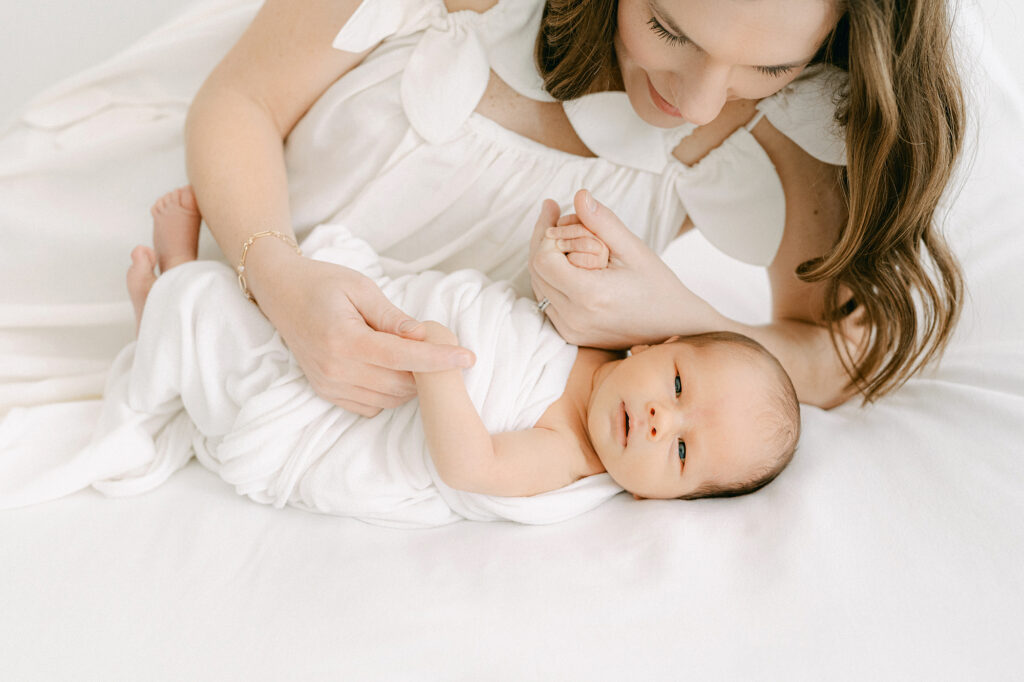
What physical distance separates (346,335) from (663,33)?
0.64 meters

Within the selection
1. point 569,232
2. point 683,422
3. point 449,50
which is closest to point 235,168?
point 449,50

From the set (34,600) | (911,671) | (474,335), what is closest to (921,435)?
(911,671)

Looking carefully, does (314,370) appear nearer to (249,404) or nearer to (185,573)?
(249,404)

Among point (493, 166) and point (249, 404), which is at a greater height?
point (493, 166)

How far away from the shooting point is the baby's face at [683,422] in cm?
127

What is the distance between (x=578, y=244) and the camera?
1.30 m

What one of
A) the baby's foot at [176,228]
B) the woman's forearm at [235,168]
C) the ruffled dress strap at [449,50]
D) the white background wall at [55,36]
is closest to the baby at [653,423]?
the woman's forearm at [235,168]

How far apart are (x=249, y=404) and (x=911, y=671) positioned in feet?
3.22

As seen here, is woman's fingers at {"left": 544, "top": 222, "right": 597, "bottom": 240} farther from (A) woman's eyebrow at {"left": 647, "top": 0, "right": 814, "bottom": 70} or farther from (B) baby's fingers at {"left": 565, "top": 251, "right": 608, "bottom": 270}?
(A) woman's eyebrow at {"left": 647, "top": 0, "right": 814, "bottom": 70}

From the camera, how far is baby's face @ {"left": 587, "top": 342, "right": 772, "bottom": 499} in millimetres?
1266

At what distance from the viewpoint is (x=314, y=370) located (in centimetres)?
124

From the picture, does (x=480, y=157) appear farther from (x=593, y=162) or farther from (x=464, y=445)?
(x=464, y=445)

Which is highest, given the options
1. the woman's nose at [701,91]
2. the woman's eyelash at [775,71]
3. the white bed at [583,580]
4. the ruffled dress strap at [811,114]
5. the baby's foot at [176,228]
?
the woman's eyelash at [775,71]

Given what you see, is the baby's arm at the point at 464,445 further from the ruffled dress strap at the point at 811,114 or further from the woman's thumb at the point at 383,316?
the ruffled dress strap at the point at 811,114
